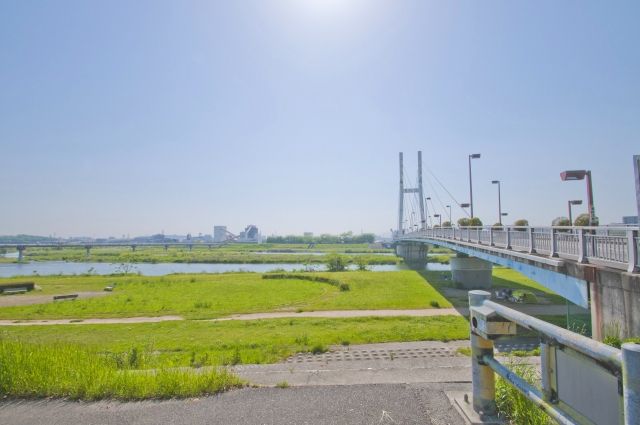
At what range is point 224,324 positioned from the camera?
720 inches

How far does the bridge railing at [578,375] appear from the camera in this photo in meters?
1.64

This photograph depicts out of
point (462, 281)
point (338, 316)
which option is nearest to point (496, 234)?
point (338, 316)

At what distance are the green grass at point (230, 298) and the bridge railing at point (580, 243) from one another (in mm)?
7328

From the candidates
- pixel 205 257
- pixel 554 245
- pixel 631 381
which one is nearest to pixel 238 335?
pixel 554 245

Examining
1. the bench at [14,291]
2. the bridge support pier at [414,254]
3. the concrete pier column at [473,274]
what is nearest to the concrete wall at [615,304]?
the concrete pier column at [473,274]

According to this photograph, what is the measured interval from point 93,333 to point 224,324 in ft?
18.8

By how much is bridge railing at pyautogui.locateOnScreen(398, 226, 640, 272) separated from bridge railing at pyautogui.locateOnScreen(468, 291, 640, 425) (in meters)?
6.52

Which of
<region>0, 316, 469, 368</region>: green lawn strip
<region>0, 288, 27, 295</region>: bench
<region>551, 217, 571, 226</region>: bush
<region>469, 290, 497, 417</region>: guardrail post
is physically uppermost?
<region>551, 217, 571, 226</region>: bush

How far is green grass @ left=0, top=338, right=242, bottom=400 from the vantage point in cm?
479

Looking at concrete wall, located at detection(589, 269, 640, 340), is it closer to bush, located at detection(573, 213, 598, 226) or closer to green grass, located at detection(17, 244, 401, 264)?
bush, located at detection(573, 213, 598, 226)

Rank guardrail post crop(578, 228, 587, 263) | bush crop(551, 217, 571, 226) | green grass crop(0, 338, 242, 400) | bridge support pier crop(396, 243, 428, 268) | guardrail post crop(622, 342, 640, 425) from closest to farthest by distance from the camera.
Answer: guardrail post crop(622, 342, 640, 425), green grass crop(0, 338, 242, 400), guardrail post crop(578, 228, 587, 263), bush crop(551, 217, 571, 226), bridge support pier crop(396, 243, 428, 268)

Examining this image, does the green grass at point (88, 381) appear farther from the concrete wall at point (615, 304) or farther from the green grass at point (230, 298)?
the green grass at point (230, 298)

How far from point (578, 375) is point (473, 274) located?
33.0 metres

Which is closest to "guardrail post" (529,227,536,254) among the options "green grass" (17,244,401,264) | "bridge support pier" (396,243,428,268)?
"green grass" (17,244,401,264)
